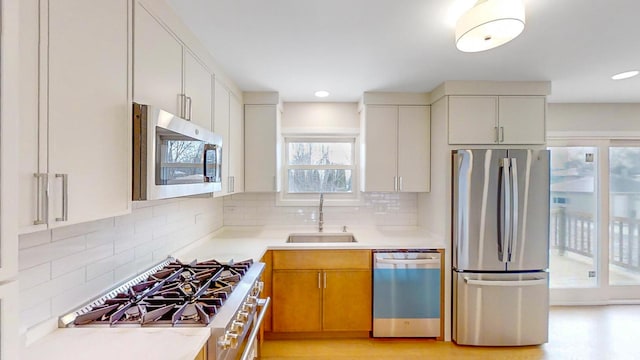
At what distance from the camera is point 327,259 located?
286 cm

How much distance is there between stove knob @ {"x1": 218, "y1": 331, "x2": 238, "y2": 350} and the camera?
4.06 feet

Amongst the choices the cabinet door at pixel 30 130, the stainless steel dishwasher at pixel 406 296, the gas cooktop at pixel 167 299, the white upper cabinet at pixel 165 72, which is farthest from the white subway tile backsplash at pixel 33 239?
the stainless steel dishwasher at pixel 406 296

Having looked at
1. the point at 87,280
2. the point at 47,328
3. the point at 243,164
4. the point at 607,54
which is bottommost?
the point at 47,328

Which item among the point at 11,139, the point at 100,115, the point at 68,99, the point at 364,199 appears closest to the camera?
the point at 11,139

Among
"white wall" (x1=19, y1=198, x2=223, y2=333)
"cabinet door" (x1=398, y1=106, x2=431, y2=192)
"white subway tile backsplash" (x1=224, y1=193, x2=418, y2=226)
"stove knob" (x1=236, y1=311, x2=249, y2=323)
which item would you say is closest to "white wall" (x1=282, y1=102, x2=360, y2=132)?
"cabinet door" (x1=398, y1=106, x2=431, y2=192)

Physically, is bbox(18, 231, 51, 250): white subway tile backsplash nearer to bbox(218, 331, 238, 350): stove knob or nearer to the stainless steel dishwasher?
bbox(218, 331, 238, 350): stove knob

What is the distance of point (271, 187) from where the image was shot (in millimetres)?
3275

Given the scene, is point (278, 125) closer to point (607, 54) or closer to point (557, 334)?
point (607, 54)

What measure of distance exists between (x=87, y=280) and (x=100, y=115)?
0.83m

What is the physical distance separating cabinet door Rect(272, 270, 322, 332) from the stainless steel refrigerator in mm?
1254

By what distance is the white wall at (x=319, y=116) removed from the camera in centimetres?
364

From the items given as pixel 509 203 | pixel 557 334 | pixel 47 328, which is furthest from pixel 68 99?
pixel 557 334

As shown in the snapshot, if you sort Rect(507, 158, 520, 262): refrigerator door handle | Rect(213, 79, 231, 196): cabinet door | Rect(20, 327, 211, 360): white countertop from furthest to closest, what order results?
Rect(507, 158, 520, 262): refrigerator door handle < Rect(213, 79, 231, 196): cabinet door < Rect(20, 327, 211, 360): white countertop

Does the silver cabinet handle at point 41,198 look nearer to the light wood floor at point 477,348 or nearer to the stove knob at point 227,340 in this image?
the stove knob at point 227,340
